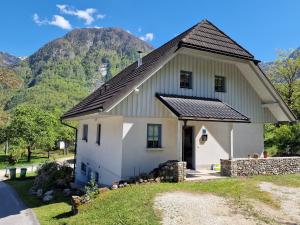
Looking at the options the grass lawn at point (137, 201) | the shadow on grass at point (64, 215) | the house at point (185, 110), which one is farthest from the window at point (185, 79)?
the shadow on grass at point (64, 215)

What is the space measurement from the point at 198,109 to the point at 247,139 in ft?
18.4

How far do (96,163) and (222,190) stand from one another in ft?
28.1

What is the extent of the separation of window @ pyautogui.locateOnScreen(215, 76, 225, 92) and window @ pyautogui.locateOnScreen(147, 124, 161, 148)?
4870 millimetres

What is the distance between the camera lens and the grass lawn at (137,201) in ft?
31.4

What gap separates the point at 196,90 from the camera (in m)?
16.7

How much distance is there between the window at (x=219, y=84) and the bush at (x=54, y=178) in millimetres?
10931

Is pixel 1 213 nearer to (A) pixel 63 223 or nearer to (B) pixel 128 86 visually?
(A) pixel 63 223

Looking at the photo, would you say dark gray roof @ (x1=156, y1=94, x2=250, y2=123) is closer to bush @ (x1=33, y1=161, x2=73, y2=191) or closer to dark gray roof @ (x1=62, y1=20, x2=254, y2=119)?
dark gray roof @ (x1=62, y1=20, x2=254, y2=119)

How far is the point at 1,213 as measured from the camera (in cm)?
1399

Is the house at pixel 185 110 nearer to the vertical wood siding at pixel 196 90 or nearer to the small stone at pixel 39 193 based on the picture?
the vertical wood siding at pixel 196 90

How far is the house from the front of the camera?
14.1 metres

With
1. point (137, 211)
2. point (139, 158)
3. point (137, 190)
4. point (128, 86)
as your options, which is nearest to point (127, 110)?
point (128, 86)

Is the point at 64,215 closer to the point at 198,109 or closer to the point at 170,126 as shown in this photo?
the point at 170,126

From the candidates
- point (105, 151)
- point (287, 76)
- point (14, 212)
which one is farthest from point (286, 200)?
point (287, 76)
